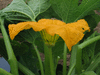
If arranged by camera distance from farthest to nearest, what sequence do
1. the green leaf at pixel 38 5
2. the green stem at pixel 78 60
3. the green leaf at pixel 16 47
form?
the green leaf at pixel 38 5
the green leaf at pixel 16 47
the green stem at pixel 78 60

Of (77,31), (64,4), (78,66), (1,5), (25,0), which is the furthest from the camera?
(1,5)

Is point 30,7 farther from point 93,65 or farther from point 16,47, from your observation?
point 93,65

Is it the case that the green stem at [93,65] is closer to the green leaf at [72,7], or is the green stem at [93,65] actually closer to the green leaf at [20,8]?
the green leaf at [72,7]

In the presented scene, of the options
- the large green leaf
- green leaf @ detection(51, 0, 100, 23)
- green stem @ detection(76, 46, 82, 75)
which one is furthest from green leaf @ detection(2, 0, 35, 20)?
green stem @ detection(76, 46, 82, 75)

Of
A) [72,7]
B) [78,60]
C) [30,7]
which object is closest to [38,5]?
[30,7]

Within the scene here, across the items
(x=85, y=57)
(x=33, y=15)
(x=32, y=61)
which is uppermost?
(x=33, y=15)

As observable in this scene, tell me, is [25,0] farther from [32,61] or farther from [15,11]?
[32,61]

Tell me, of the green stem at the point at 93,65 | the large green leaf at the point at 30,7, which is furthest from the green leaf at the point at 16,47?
the green stem at the point at 93,65

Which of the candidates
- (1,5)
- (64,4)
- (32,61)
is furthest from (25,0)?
(1,5)
